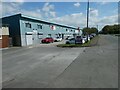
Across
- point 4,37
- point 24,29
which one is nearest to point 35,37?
point 24,29

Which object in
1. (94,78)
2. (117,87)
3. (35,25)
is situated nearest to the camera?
(117,87)

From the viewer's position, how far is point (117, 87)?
6.84 meters

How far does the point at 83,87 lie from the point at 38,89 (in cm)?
176

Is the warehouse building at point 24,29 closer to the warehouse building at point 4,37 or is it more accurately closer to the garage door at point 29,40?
the garage door at point 29,40

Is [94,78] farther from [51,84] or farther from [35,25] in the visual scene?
[35,25]

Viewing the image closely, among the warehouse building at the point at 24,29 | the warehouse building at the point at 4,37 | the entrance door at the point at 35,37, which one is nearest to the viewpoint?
the warehouse building at the point at 4,37

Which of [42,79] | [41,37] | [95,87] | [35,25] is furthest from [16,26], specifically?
[95,87]

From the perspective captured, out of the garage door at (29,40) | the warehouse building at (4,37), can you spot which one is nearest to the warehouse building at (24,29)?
the garage door at (29,40)

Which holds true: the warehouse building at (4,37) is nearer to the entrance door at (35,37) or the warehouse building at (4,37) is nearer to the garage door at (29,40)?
the garage door at (29,40)

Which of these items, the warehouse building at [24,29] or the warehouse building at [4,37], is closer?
the warehouse building at [4,37]

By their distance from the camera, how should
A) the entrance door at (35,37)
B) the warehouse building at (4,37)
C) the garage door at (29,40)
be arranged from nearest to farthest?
the warehouse building at (4,37) → the garage door at (29,40) → the entrance door at (35,37)

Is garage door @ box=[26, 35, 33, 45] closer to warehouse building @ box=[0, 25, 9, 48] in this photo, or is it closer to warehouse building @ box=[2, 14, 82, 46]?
warehouse building @ box=[2, 14, 82, 46]

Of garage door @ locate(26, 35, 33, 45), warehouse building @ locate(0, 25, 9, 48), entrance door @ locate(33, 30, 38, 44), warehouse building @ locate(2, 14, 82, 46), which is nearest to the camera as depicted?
warehouse building @ locate(0, 25, 9, 48)

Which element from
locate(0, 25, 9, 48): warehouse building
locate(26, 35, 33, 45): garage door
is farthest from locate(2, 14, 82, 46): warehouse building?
locate(0, 25, 9, 48): warehouse building
